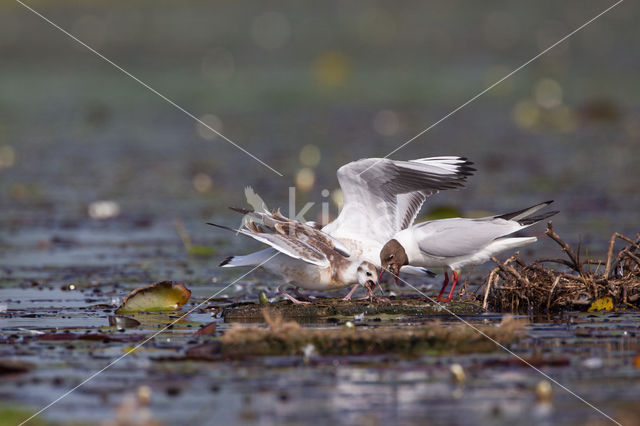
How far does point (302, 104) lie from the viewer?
2784 cm

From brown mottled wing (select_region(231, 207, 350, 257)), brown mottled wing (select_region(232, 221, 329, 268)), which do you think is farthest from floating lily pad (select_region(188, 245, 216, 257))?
brown mottled wing (select_region(232, 221, 329, 268))

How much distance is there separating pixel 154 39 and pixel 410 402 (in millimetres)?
30146

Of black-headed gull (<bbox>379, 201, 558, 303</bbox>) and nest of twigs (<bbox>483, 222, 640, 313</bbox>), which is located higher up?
black-headed gull (<bbox>379, 201, 558, 303</bbox>)

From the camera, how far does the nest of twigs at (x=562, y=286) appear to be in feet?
29.7

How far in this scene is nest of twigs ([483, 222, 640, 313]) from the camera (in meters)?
9.05

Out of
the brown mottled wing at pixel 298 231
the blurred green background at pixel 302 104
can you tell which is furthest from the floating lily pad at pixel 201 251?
the brown mottled wing at pixel 298 231

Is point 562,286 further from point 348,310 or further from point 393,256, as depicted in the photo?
point 348,310

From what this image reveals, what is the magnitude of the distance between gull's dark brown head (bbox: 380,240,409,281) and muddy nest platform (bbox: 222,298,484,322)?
560 mm

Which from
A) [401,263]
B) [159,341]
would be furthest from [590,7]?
[159,341]


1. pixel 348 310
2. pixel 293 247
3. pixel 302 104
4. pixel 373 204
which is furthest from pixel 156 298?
pixel 302 104

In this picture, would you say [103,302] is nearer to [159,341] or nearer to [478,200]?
[159,341]

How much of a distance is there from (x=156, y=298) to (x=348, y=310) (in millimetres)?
1631

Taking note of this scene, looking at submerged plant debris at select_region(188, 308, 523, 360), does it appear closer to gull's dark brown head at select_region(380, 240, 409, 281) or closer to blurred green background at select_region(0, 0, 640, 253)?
gull's dark brown head at select_region(380, 240, 409, 281)

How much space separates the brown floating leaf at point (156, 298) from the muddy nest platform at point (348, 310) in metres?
0.51
